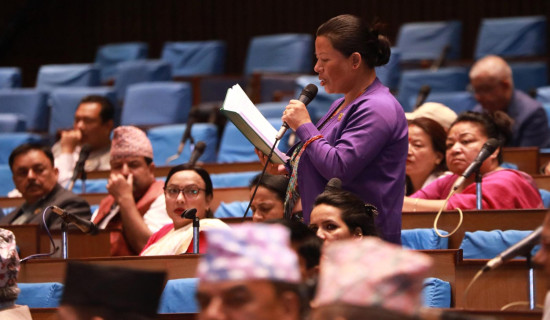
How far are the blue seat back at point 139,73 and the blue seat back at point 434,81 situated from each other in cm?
212

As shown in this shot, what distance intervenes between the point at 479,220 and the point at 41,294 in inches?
58.5

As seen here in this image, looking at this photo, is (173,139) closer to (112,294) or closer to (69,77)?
(69,77)

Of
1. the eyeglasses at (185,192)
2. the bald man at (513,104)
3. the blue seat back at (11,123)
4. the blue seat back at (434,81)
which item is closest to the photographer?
the eyeglasses at (185,192)

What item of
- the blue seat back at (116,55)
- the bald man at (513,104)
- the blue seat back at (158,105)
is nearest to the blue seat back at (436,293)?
the bald man at (513,104)

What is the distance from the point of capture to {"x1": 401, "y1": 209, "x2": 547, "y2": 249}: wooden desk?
3.18 m

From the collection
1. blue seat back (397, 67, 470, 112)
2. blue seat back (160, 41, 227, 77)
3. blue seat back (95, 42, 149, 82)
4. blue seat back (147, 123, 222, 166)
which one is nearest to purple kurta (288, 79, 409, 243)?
blue seat back (147, 123, 222, 166)

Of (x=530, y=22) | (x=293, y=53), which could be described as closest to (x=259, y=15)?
(x=293, y=53)

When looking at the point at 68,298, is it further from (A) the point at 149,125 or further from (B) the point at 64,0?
(B) the point at 64,0

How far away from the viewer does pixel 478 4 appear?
8.02 m

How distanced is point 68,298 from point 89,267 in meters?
0.07

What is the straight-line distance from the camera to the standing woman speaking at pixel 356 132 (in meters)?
2.53

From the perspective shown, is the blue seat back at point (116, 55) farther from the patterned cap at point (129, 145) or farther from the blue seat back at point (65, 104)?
the patterned cap at point (129, 145)

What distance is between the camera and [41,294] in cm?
302

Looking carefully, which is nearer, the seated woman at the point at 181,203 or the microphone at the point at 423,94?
the seated woman at the point at 181,203
